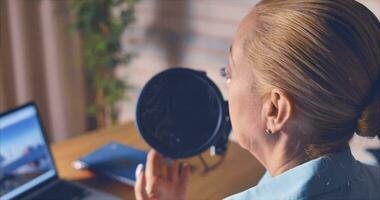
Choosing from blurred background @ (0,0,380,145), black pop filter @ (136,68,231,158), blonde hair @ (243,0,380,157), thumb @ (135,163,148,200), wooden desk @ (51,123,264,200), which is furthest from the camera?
blurred background @ (0,0,380,145)

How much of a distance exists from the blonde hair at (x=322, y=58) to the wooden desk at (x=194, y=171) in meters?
0.41

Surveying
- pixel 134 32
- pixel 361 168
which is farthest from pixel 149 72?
pixel 361 168

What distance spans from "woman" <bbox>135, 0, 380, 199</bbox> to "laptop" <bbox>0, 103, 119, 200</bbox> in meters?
0.53

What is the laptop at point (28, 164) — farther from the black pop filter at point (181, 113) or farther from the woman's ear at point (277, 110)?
the woman's ear at point (277, 110)

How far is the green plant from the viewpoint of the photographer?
2.01 m

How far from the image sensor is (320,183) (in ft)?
2.70

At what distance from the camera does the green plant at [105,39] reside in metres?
2.01

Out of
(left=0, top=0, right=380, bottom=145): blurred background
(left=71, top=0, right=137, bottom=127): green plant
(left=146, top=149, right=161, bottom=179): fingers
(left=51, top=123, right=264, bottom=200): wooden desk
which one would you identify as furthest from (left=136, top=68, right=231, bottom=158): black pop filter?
(left=71, top=0, right=137, bottom=127): green plant

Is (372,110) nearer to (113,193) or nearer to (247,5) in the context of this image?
(113,193)

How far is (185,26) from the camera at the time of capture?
2010mm

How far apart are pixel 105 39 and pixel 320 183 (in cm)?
141

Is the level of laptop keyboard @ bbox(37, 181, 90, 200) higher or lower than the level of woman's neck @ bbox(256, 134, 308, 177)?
lower

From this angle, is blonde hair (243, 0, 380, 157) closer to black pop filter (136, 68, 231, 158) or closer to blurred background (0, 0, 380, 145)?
black pop filter (136, 68, 231, 158)

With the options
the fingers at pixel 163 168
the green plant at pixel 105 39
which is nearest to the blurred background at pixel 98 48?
the green plant at pixel 105 39
